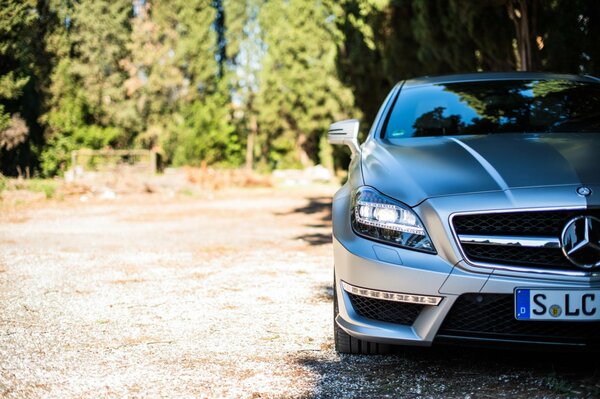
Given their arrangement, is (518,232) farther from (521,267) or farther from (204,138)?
(204,138)

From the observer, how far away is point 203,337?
12.3ft

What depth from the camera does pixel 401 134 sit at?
152 inches

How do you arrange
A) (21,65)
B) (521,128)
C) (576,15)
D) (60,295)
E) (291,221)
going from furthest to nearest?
(21,65) → (291,221) → (576,15) → (60,295) → (521,128)

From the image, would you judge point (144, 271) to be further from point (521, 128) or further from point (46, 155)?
point (46, 155)

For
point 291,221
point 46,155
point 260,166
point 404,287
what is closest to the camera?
point 404,287

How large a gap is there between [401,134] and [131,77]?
3658 centimetres

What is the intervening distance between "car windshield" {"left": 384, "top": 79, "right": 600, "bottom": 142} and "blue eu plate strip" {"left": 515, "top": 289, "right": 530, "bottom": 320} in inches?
56.0

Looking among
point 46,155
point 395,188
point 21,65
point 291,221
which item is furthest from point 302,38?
point 395,188

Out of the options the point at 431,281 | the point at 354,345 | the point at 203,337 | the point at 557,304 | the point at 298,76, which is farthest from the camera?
the point at 298,76

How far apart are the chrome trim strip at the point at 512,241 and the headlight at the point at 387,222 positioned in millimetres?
151

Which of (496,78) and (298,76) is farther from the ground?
(298,76)

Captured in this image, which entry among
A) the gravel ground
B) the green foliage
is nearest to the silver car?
the gravel ground

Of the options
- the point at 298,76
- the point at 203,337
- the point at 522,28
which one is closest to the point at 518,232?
the point at 203,337

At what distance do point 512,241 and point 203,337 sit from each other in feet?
6.19
